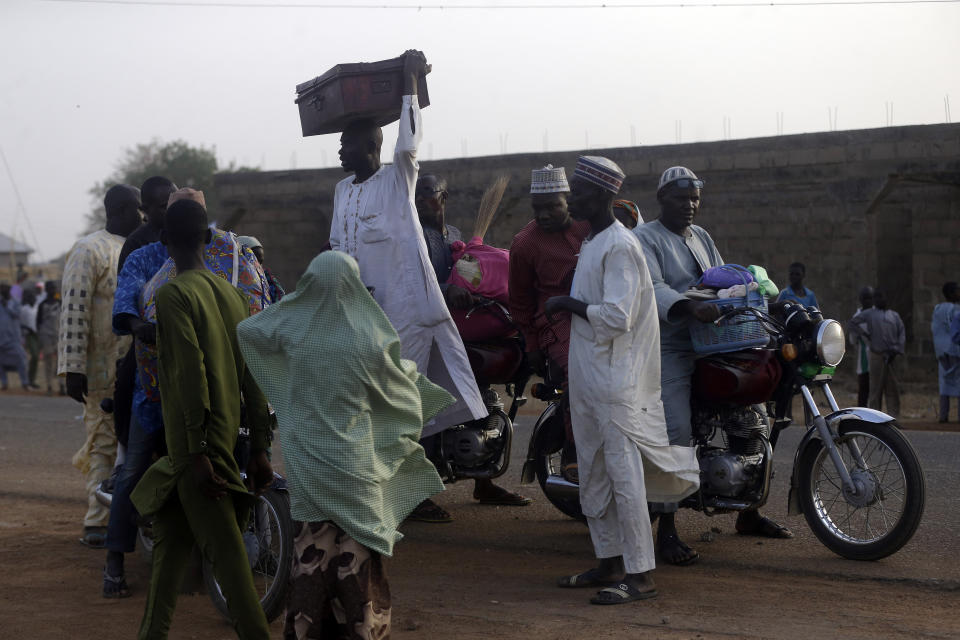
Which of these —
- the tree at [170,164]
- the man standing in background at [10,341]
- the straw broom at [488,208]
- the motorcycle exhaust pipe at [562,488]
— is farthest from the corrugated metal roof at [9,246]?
the motorcycle exhaust pipe at [562,488]

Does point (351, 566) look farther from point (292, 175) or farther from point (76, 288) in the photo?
point (292, 175)

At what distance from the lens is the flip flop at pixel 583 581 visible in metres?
5.22

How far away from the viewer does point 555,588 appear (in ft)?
17.6

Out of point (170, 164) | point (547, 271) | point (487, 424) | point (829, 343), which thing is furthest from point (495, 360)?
point (170, 164)

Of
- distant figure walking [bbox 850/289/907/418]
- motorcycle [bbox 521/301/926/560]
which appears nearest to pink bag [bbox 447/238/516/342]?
motorcycle [bbox 521/301/926/560]

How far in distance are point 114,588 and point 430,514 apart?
2.19m

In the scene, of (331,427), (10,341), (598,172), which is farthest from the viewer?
(10,341)

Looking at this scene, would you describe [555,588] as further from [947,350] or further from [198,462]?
[947,350]

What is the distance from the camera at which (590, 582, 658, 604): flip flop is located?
4934mm

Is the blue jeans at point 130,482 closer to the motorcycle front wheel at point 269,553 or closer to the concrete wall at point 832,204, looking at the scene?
the motorcycle front wheel at point 269,553

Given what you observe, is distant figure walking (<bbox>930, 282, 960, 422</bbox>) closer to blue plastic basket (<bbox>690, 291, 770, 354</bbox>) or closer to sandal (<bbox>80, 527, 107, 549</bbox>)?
blue plastic basket (<bbox>690, 291, 770, 354</bbox>)

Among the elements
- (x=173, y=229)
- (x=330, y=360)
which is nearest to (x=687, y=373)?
(x=330, y=360)

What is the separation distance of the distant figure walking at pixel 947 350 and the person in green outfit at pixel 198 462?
11.2m

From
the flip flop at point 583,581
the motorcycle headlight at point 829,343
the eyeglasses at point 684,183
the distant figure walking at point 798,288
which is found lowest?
the flip flop at point 583,581
